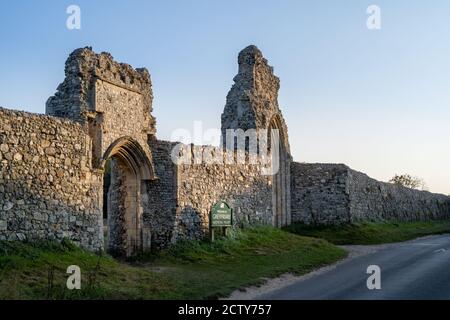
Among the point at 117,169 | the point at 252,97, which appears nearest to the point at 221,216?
the point at 117,169

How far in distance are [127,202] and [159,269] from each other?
12.5ft

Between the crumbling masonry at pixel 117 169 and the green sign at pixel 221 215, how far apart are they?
49 centimetres

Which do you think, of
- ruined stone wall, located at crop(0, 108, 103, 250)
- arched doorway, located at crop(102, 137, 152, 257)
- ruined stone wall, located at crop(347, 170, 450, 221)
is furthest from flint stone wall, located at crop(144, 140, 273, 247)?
ruined stone wall, located at crop(347, 170, 450, 221)

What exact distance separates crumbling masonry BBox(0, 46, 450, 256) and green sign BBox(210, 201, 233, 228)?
1.60 ft

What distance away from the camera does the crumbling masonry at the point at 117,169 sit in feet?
44.1

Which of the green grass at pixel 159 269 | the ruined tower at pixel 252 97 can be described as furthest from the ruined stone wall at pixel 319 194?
the green grass at pixel 159 269

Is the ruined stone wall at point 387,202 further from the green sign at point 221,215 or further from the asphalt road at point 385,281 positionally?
the green sign at point 221,215

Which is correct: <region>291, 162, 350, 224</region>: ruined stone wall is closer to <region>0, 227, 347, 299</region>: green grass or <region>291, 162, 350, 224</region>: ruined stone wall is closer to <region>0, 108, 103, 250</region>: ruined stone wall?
<region>0, 227, 347, 299</region>: green grass

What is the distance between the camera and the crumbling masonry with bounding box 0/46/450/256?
44.1 feet

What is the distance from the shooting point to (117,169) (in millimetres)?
18719

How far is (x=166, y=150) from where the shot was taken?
1894 cm

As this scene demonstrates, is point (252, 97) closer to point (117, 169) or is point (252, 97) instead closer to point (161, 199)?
point (161, 199)

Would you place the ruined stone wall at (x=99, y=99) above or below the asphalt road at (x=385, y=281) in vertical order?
above
